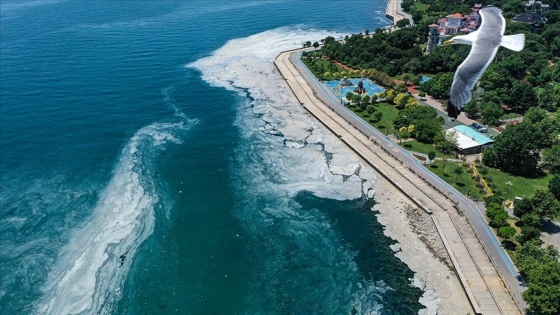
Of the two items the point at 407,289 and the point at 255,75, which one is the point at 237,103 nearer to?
the point at 255,75

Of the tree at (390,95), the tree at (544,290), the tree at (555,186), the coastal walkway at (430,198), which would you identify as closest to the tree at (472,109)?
the tree at (390,95)

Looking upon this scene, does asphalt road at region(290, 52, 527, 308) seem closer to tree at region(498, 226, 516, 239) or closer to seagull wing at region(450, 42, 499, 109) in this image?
tree at region(498, 226, 516, 239)

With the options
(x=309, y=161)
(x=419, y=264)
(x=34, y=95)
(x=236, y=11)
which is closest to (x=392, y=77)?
(x=309, y=161)

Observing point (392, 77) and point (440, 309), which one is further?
point (392, 77)

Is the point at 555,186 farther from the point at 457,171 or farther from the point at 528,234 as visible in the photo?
the point at 528,234

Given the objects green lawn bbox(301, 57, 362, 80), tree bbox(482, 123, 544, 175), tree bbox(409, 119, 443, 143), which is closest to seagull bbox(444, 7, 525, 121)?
tree bbox(482, 123, 544, 175)
